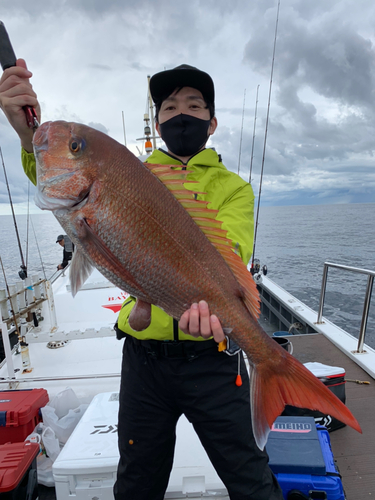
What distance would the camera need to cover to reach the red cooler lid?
1.90 metres

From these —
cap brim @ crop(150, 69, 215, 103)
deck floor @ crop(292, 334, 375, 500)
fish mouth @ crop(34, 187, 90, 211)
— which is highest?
cap brim @ crop(150, 69, 215, 103)

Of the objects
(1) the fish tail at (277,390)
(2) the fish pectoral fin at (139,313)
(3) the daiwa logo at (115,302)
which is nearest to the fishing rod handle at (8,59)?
(2) the fish pectoral fin at (139,313)

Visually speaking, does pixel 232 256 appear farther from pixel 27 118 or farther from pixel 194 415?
pixel 27 118

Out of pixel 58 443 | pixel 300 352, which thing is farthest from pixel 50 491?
pixel 300 352

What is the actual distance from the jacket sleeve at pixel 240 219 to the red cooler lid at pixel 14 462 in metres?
1.92

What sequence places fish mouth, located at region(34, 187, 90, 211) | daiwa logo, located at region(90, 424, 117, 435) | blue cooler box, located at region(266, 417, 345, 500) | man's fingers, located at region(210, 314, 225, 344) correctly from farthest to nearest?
daiwa logo, located at region(90, 424, 117, 435) < blue cooler box, located at region(266, 417, 345, 500) < man's fingers, located at region(210, 314, 225, 344) < fish mouth, located at region(34, 187, 90, 211)

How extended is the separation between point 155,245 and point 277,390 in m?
0.96

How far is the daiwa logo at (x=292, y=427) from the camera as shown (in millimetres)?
2557

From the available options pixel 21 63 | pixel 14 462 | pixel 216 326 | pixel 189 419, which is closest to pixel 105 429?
pixel 14 462

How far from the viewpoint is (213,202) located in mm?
1934

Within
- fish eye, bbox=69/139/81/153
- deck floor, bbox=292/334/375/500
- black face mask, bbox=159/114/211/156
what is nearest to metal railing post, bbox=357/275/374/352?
deck floor, bbox=292/334/375/500

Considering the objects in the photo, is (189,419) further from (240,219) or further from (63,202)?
(63,202)

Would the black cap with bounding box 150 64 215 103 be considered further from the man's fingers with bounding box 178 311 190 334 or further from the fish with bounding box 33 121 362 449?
the man's fingers with bounding box 178 311 190 334

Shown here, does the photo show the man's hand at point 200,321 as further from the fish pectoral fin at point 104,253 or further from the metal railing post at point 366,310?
the metal railing post at point 366,310
